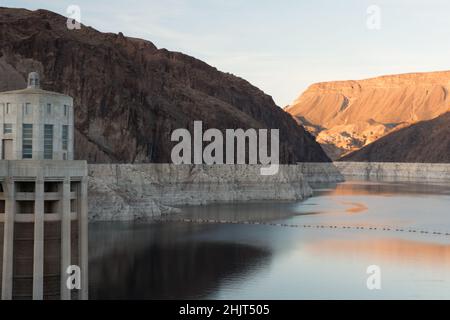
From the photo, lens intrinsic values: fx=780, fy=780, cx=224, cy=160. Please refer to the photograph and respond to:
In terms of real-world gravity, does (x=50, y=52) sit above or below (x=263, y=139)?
above

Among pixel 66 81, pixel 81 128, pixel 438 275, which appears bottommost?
pixel 438 275

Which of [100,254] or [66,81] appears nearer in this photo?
[100,254]

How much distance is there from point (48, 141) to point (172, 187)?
89.8m

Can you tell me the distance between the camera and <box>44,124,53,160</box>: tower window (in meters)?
31.5

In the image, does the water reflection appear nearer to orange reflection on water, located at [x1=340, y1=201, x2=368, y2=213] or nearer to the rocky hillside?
the rocky hillside

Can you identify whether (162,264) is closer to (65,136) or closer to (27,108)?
(65,136)

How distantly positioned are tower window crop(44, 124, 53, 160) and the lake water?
15258mm

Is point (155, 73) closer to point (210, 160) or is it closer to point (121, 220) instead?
point (210, 160)

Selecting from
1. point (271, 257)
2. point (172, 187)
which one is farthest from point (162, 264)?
point (172, 187)

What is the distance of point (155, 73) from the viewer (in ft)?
520

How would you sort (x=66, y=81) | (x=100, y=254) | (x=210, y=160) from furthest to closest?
(x=210, y=160), (x=66, y=81), (x=100, y=254)

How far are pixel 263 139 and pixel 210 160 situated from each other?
28.1 m

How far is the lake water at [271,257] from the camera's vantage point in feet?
163
